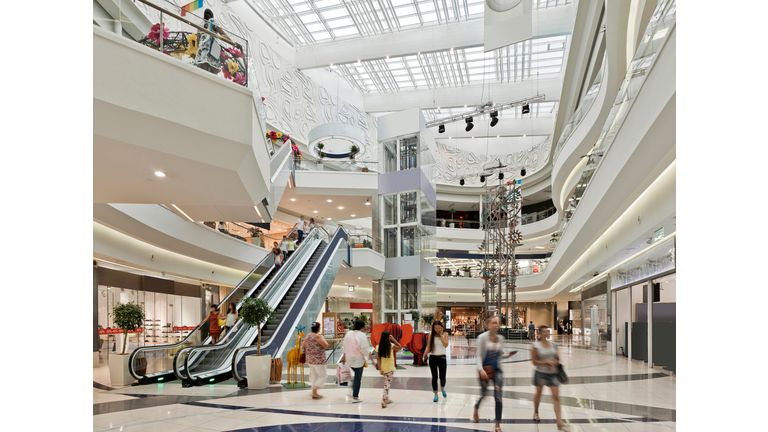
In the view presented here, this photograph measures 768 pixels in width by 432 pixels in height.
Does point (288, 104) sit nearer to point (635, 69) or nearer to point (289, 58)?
point (289, 58)

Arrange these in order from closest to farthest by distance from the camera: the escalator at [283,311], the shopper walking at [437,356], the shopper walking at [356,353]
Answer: the shopper walking at [356,353] < the shopper walking at [437,356] < the escalator at [283,311]

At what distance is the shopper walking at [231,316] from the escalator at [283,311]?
58 centimetres

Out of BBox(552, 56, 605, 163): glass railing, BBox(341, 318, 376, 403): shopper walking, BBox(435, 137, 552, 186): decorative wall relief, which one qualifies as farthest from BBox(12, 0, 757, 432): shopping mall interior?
BBox(435, 137, 552, 186): decorative wall relief

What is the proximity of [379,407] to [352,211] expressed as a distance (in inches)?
768

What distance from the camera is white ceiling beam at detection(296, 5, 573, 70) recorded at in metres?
19.7

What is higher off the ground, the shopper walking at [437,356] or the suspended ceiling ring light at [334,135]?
the suspended ceiling ring light at [334,135]

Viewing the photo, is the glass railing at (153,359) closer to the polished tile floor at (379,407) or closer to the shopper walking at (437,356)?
the polished tile floor at (379,407)

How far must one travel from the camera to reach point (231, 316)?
42.4ft

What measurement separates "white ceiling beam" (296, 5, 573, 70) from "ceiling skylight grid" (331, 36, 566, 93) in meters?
3.04

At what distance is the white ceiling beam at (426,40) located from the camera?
64.5 feet

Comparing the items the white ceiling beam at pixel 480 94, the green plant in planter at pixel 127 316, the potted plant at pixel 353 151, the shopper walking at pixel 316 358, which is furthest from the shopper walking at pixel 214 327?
the white ceiling beam at pixel 480 94

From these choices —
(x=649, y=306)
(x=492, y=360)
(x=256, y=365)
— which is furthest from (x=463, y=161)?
(x=492, y=360)

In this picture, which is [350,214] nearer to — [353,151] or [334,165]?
[353,151]
